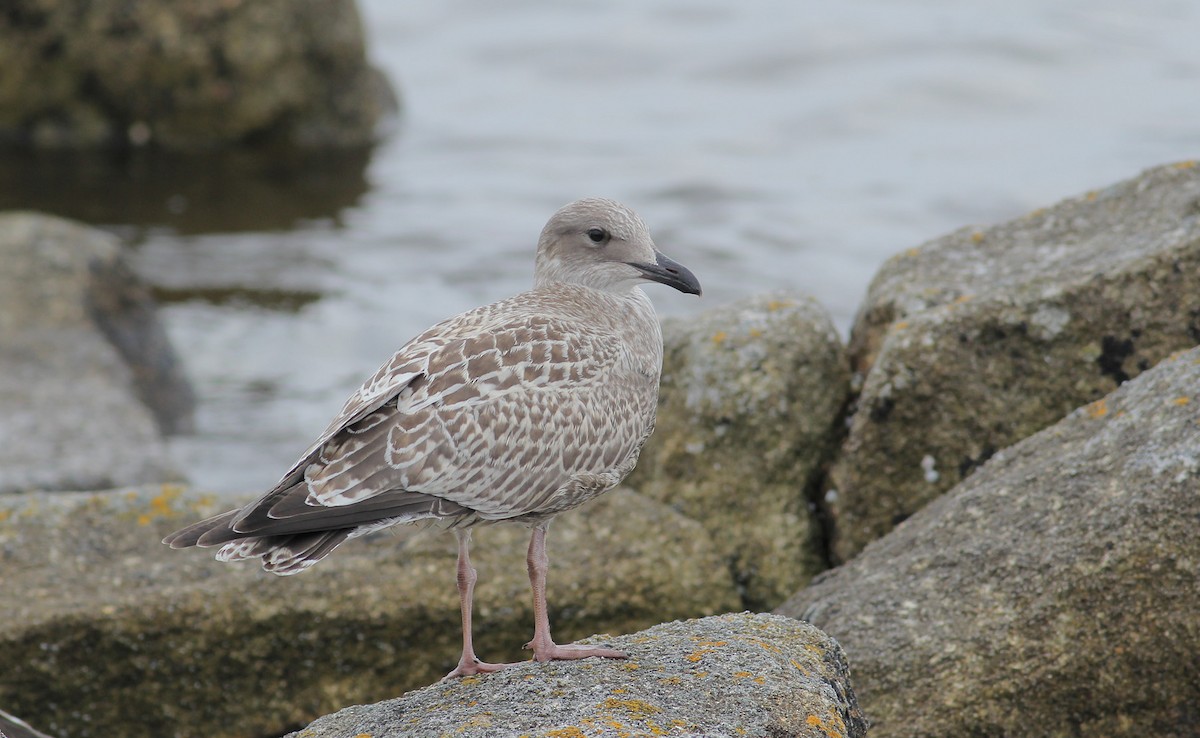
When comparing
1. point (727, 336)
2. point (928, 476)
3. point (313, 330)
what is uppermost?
point (727, 336)

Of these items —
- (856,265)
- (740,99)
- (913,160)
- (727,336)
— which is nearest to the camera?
(727,336)

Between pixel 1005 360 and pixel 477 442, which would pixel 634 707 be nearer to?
pixel 477 442

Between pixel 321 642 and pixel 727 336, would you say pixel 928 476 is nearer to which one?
pixel 727 336

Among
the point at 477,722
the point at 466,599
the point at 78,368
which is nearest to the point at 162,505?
the point at 466,599

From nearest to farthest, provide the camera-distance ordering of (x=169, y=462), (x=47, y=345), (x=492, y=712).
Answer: (x=492, y=712)
(x=169, y=462)
(x=47, y=345)

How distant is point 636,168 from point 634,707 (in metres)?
12.5


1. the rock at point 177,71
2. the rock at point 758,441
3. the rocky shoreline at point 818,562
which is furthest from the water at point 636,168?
the rock at point 758,441

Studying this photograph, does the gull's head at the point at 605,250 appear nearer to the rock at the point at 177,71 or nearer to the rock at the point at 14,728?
the rock at the point at 14,728

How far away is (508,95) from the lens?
18891 mm

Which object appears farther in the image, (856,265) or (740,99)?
(740,99)

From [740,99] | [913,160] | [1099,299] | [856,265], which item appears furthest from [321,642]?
[740,99]

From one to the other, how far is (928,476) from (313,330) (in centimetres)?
739

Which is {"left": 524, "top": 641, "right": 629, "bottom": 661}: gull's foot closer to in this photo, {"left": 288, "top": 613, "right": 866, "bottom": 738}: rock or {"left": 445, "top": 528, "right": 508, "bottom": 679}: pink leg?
{"left": 288, "top": 613, "right": 866, "bottom": 738}: rock

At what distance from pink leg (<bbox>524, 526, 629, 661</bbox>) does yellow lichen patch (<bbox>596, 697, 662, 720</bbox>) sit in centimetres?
40
